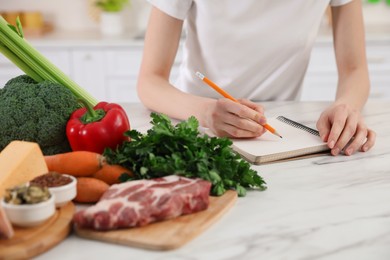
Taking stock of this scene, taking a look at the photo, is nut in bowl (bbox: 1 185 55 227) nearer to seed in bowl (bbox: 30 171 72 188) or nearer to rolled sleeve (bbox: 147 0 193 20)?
seed in bowl (bbox: 30 171 72 188)

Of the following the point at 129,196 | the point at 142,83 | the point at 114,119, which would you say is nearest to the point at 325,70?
the point at 142,83

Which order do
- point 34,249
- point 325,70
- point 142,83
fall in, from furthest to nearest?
point 325,70 → point 142,83 → point 34,249

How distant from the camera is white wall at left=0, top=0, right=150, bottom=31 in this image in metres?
4.14

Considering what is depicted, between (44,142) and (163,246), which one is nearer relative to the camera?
(163,246)

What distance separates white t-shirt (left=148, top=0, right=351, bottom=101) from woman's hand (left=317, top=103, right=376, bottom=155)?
0.57 m

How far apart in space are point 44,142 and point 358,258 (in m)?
0.68

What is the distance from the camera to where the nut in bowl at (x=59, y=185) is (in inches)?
39.8

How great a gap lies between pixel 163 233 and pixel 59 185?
19 centimetres

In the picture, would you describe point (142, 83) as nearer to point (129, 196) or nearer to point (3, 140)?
point (3, 140)

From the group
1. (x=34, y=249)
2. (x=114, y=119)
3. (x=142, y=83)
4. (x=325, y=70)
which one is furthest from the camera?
(x=325, y=70)

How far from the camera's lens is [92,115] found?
131 cm

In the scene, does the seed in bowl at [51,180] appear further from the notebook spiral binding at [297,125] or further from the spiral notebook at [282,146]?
the notebook spiral binding at [297,125]

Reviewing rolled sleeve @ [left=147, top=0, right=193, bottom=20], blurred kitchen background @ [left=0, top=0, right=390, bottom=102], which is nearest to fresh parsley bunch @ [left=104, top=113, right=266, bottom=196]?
rolled sleeve @ [left=147, top=0, right=193, bottom=20]

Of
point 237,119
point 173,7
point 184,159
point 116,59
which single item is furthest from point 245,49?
point 116,59
